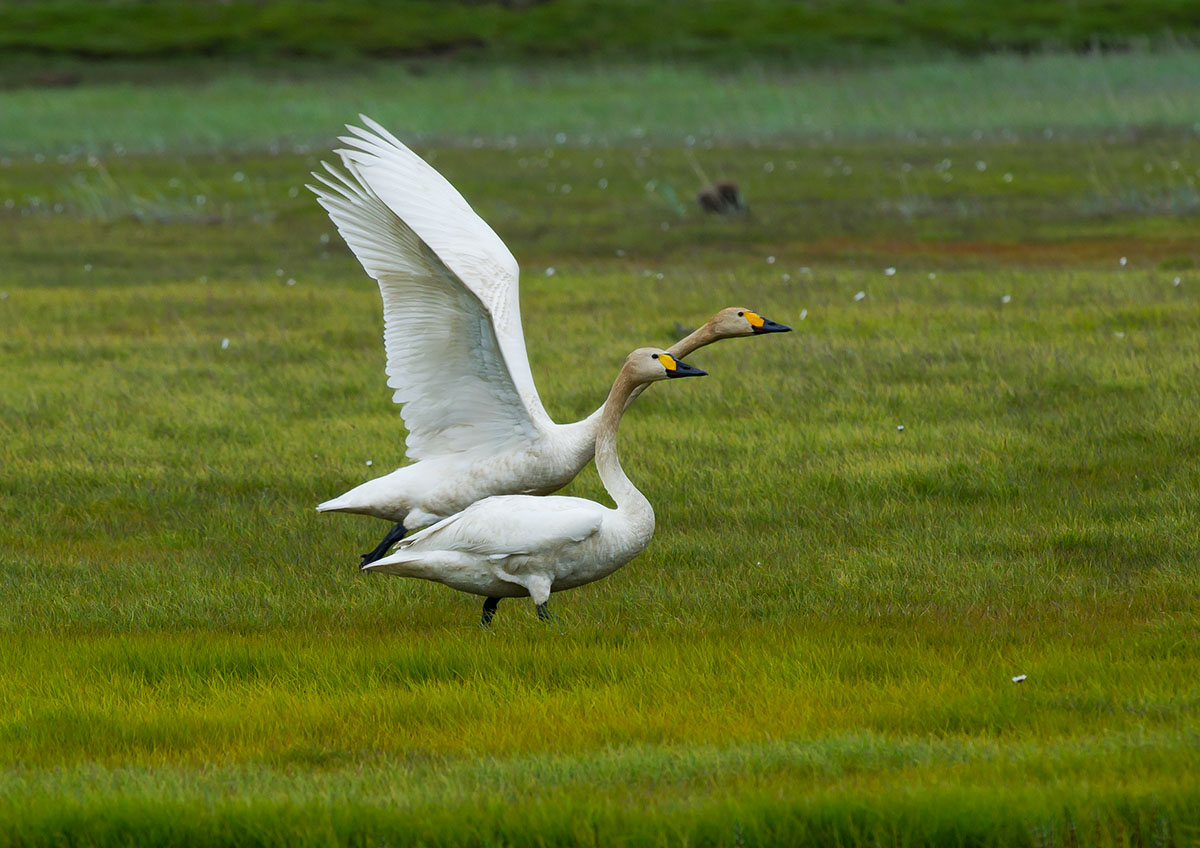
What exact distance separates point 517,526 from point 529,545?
11 centimetres

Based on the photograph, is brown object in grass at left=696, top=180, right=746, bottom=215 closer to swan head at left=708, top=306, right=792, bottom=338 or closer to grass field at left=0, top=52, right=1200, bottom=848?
grass field at left=0, top=52, right=1200, bottom=848

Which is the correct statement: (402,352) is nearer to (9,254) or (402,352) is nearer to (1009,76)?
(9,254)

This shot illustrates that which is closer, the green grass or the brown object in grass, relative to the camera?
the brown object in grass

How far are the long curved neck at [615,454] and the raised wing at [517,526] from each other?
0.61 feet

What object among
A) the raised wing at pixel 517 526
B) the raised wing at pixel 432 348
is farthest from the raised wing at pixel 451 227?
the raised wing at pixel 517 526

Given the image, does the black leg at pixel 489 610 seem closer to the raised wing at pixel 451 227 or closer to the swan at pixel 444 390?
the swan at pixel 444 390

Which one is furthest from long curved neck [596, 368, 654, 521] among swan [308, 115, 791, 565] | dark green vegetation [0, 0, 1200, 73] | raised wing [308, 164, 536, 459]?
dark green vegetation [0, 0, 1200, 73]

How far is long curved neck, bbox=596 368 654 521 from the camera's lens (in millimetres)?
7293

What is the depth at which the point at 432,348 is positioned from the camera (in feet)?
26.3

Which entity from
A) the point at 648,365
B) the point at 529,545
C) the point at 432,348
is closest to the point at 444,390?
the point at 432,348

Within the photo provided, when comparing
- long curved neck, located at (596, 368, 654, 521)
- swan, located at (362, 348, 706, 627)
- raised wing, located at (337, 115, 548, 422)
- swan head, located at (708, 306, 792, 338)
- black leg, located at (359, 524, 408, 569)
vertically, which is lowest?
black leg, located at (359, 524, 408, 569)

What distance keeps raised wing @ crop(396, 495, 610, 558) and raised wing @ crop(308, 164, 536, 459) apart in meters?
0.83

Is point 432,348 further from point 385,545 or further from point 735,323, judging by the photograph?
point 735,323

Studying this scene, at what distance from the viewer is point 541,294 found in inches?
745
